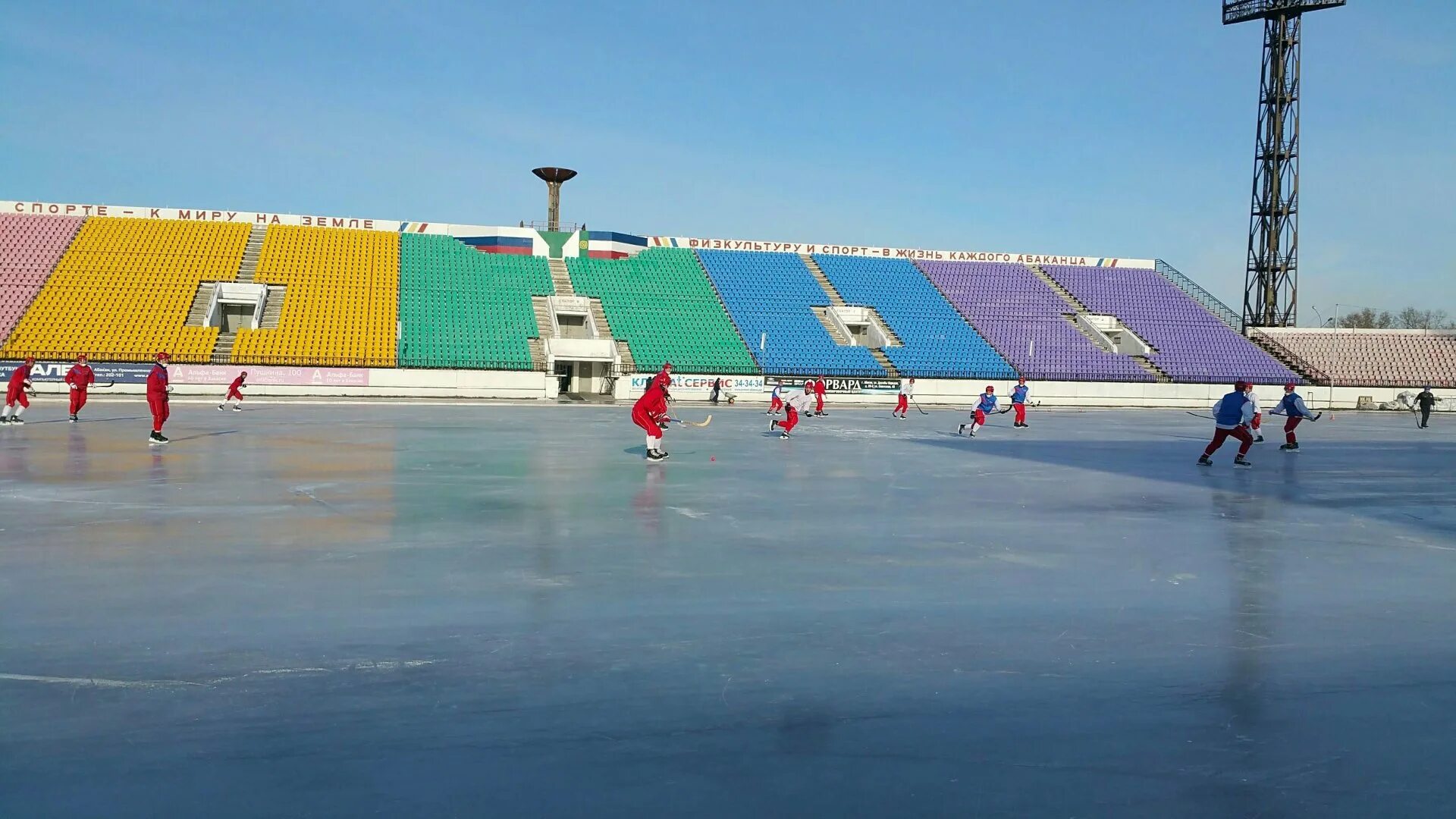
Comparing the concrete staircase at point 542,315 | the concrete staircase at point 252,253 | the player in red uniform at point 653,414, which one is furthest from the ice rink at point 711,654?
the concrete staircase at point 252,253

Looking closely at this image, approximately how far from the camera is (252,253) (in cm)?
5222

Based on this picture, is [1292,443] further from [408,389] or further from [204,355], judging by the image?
[204,355]

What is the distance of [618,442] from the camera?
70.8 feet

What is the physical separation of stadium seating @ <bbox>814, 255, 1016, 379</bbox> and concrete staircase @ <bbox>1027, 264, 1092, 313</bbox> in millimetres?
7664

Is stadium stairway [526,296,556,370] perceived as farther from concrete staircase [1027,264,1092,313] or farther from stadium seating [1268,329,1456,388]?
stadium seating [1268,329,1456,388]

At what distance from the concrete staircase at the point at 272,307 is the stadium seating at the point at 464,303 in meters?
5.15

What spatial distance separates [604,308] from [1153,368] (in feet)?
91.9

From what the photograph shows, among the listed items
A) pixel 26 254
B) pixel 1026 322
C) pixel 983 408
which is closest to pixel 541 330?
pixel 26 254

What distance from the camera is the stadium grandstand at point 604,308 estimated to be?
4509cm

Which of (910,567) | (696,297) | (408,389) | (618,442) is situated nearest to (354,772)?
(910,567)

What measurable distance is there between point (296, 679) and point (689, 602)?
2.54m

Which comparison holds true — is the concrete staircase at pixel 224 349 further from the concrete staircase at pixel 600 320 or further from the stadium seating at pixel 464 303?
the concrete staircase at pixel 600 320

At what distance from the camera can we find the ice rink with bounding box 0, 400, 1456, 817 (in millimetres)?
3893

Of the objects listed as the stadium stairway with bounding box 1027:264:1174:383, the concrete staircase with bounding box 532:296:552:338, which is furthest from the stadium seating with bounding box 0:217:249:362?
the stadium stairway with bounding box 1027:264:1174:383
